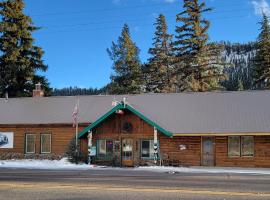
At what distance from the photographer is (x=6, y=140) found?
121ft

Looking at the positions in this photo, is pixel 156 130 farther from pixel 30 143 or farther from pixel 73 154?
pixel 30 143

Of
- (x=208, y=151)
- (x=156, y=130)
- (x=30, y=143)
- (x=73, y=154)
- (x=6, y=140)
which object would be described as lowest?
(x=73, y=154)

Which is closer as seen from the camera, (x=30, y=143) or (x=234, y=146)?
(x=234, y=146)

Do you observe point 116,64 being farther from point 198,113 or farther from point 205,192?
point 205,192

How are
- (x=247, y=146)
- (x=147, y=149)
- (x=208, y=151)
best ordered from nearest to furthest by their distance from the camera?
1. (x=247, y=146)
2. (x=208, y=151)
3. (x=147, y=149)

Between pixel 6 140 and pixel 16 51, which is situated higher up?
pixel 16 51

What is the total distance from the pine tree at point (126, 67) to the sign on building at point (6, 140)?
23.6 m

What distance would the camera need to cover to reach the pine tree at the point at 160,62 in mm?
59344

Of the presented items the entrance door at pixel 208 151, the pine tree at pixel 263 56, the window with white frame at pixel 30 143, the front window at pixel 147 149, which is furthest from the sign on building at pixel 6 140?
the pine tree at pixel 263 56

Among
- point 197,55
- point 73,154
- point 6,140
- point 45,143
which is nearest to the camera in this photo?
point 73,154

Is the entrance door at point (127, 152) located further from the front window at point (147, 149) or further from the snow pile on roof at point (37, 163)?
the snow pile on roof at point (37, 163)

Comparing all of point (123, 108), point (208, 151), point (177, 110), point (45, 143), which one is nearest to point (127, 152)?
point (123, 108)

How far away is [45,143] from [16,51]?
20902 millimetres

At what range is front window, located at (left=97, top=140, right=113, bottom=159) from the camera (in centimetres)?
3372
